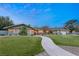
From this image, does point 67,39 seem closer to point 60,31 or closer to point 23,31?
point 60,31

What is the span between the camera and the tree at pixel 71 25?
537 inches

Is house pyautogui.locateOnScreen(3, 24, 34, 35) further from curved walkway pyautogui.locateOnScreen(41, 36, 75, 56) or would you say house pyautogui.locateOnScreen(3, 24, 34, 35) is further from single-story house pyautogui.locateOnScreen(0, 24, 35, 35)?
curved walkway pyautogui.locateOnScreen(41, 36, 75, 56)

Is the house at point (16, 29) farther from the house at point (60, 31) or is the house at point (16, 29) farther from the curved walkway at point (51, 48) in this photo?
the house at point (60, 31)

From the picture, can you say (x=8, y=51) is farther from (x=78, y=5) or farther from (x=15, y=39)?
(x=78, y=5)

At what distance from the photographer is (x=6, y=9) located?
A: 44.8 ft

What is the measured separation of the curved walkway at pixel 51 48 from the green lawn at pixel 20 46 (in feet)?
0.20

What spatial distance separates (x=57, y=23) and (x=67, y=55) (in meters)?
0.41

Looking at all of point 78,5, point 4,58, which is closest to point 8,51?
point 4,58

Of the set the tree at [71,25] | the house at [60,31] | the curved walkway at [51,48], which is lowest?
the curved walkway at [51,48]

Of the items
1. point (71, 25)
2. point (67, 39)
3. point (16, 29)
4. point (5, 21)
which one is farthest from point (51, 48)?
point (5, 21)

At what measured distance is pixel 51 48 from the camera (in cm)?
1365

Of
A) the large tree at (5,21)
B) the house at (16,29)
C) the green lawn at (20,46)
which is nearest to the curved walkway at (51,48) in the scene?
the green lawn at (20,46)

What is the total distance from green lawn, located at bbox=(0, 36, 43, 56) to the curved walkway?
61 mm

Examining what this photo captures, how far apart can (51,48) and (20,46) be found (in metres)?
0.38
